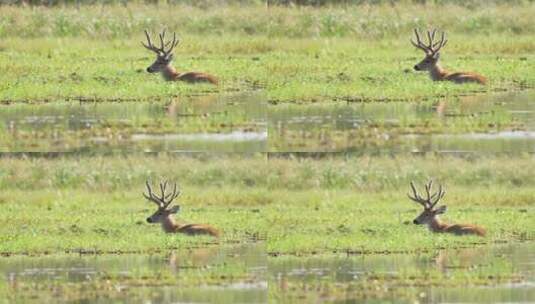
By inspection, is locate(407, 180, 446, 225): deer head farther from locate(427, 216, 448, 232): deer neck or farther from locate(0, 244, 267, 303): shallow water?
locate(0, 244, 267, 303): shallow water

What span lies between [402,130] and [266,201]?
1447mm

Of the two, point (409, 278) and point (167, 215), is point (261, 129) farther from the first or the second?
point (409, 278)

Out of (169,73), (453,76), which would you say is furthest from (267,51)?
(453,76)

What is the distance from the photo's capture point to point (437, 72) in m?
22.7

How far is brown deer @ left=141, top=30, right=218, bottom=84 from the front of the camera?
22.0 metres

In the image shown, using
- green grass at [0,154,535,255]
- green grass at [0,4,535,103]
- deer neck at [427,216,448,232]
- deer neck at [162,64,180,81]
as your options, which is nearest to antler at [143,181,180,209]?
green grass at [0,154,535,255]

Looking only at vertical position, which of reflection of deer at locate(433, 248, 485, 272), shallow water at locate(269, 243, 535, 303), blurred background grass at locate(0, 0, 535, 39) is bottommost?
shallow water at locate(269, 243, 535, 303)

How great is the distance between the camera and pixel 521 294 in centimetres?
2050

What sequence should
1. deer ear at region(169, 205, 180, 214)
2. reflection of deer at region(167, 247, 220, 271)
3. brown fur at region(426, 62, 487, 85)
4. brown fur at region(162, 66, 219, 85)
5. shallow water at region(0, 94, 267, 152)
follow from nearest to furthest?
reflection of deer at region(167, 247, 220, 271) → shallow water at region(0, 94, 267, 152) → deer ear at region(169, 205, 180, 214) → brown fur at region(162, 66, 219, 85) → brown fur at region(426, 62, 487, 85)

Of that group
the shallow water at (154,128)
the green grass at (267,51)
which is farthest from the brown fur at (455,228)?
the shallow water at (154,128)

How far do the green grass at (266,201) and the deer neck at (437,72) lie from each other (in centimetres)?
88

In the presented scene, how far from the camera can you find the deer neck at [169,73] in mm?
22203

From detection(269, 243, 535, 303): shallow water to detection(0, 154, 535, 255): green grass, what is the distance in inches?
8.9

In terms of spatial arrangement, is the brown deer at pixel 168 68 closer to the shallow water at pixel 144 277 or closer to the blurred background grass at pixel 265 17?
the blurred background grass at pixel 265 17
